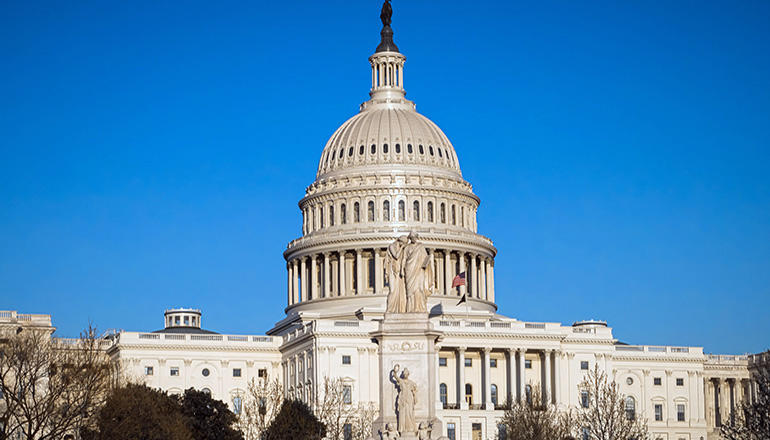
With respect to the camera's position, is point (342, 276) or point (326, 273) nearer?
point (342, 276)

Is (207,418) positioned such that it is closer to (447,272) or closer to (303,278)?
(447,272)

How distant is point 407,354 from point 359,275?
408 ft

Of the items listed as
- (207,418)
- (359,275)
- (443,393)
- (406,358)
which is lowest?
(406,358)

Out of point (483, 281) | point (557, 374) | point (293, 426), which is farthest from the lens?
point (483, 281)

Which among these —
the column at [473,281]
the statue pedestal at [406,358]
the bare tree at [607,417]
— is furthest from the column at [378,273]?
the statue pedestal at [406,358]

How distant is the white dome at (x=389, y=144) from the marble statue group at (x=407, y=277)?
422 feet

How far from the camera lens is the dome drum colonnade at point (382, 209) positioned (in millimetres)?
177250

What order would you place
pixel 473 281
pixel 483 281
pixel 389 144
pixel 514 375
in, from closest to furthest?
1. pixel 514 375
2. pixel 473 281
3. pixel 483 281
4. pixel 389 144

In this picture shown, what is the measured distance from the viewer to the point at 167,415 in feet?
348

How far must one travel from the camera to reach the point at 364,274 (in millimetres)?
176625

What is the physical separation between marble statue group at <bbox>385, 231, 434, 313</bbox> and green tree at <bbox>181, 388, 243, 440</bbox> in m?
60.2

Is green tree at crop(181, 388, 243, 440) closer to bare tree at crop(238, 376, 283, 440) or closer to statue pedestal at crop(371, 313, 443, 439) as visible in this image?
bare tree at crop(238, 376, 283, 440)

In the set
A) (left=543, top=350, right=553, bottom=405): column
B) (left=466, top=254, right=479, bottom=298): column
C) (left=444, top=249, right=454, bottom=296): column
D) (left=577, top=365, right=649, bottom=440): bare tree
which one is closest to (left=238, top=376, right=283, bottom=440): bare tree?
(left=577, top=365, right=649, bottom=440): bare tree

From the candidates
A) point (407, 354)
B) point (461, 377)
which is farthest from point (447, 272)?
point (407, 354)
